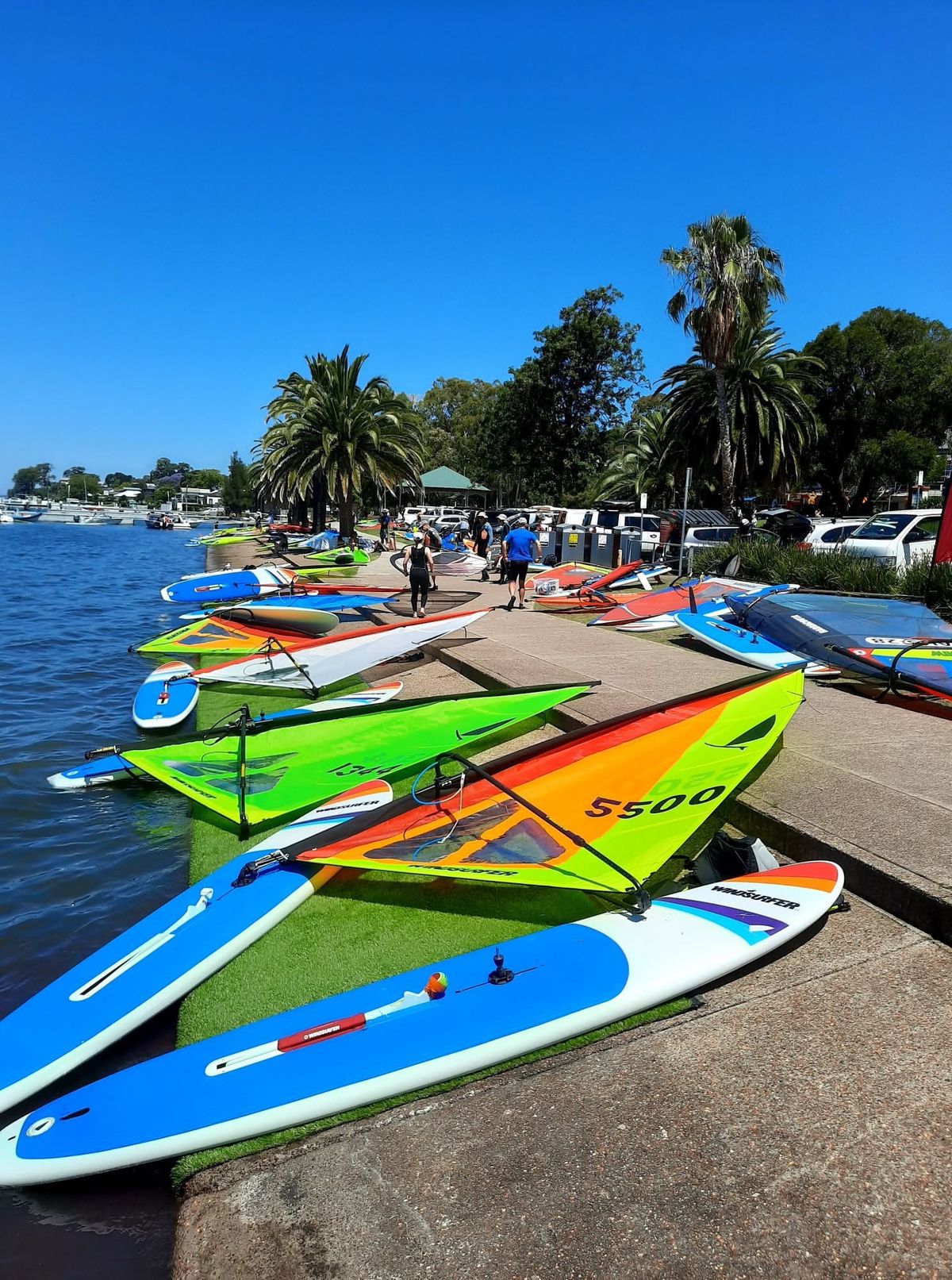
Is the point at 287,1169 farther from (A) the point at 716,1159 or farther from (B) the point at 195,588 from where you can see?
(B) the point at 195,588

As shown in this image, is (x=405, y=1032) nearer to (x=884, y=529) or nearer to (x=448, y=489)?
(x=884, y=529)

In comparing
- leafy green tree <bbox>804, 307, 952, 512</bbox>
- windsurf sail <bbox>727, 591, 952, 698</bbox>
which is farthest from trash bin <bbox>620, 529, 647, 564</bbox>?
leafy green tree <bbox>804, 307, 952, 512</bbox>

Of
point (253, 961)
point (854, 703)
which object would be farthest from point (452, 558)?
point (253, 961)

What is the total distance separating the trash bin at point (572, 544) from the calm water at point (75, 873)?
41.7 feet

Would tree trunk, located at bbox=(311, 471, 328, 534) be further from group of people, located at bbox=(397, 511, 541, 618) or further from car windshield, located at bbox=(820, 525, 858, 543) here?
car windshield, located at bbox=(820, 525, 858, 543)

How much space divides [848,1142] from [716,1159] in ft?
1.48

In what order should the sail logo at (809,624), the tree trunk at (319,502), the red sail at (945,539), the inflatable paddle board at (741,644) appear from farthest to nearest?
1. the tree trunk at (319,502)
2. the red sail at (945,539)
3. the sail logo at (809,624)
4. the inflatable paddle board at (741,644)

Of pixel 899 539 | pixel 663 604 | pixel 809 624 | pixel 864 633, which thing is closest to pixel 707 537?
pixel 899 539

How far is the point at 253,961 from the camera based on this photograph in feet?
12.8

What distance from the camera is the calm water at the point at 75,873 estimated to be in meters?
2.60

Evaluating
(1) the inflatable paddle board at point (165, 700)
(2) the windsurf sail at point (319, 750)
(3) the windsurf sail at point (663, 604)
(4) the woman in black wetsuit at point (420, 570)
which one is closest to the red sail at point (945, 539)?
(3) the windsurf sail at point (663, 604)

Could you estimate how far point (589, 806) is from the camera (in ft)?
15.4

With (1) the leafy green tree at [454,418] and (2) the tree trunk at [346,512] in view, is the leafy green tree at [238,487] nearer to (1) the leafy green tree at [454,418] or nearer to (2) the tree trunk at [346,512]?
(1) the leafy green tree at [454,418]

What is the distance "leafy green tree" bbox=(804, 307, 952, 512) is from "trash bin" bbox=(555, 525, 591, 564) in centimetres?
1532
